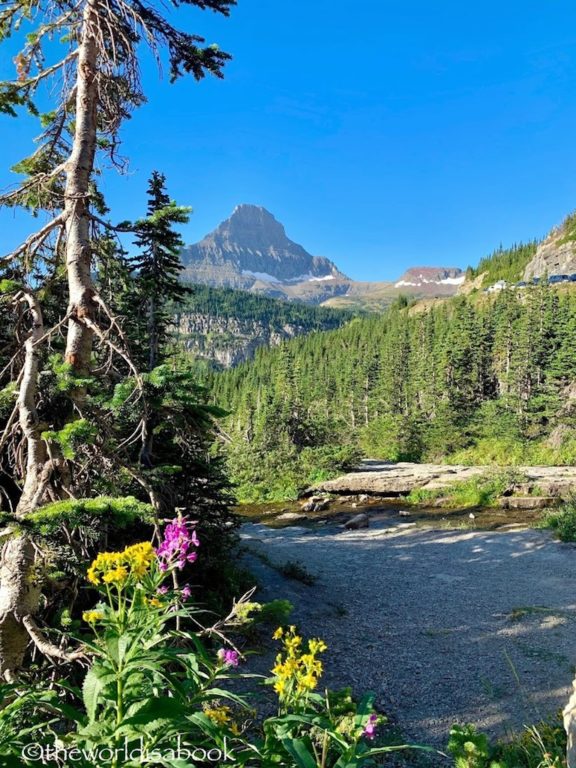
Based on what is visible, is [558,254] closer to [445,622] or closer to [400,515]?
[400,515]

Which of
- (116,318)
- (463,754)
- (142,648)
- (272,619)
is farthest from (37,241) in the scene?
(272,619)

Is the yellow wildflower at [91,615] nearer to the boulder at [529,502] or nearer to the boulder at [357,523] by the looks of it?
the boulder at [357,523]

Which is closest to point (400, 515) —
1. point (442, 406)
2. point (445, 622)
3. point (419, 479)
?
point (419, 479)

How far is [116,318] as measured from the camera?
13.3 ft

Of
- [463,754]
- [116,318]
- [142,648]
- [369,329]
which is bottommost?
[463,754]

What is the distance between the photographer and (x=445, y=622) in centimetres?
855

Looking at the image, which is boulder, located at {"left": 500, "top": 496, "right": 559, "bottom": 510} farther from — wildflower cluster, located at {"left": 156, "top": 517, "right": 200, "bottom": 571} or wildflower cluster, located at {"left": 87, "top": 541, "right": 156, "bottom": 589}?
wildflower cluster, located at {"left": 87, "top": 541, "right": 156, "bottom": 589}

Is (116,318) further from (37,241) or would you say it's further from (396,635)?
(396,635)

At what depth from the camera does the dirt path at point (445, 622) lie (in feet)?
18.7

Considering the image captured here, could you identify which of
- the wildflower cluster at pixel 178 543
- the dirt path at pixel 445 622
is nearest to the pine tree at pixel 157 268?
the dirt path at pixel 445 622

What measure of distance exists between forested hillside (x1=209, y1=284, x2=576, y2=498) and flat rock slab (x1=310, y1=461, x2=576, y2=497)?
4.37m

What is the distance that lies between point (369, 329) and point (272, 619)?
10838 cm

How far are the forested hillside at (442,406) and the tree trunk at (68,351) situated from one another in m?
24.6

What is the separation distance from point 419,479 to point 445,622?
18.1 meters
